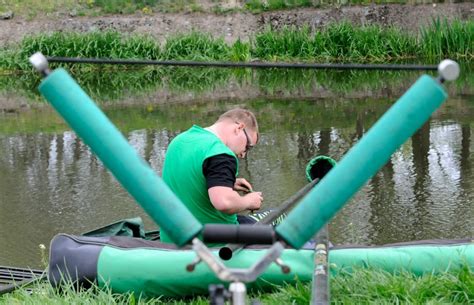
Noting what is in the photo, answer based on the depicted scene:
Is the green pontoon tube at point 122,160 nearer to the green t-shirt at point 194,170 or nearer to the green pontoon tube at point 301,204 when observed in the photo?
the green pontoon tube at point 301,204

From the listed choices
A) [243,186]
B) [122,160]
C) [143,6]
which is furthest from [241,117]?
[143,6]

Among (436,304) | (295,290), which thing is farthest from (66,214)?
(436,304)

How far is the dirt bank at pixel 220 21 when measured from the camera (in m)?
21.6

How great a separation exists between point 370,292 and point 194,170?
1097mm

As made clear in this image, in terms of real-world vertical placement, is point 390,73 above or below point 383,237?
above

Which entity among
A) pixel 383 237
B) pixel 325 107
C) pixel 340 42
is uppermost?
pixel 340 42

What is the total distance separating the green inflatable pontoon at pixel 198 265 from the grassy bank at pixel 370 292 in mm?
82

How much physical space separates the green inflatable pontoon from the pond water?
205cm

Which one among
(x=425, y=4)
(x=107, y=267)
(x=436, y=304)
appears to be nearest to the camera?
(x=436, y=304)

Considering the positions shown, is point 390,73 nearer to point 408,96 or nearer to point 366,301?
point 366,301

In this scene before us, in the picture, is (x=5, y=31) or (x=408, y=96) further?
(x=5, y=31)

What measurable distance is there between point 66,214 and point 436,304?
4.47m

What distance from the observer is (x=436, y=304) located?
10.6 ft

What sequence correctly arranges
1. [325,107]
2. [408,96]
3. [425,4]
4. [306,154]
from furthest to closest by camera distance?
[425,4], [325,107], [306,154], [408,96]
